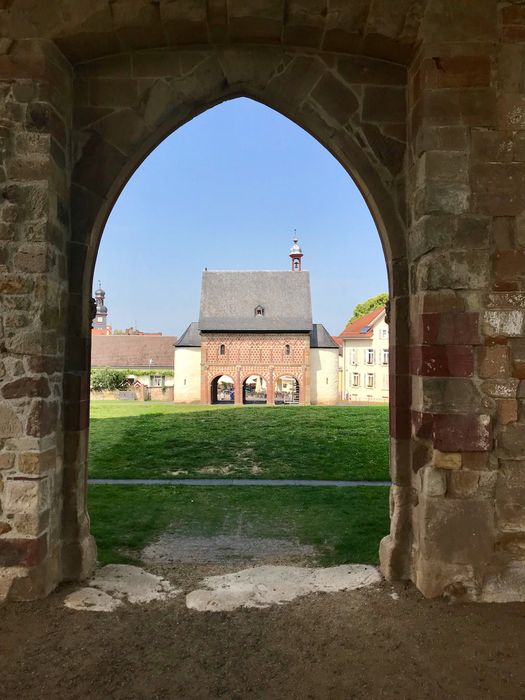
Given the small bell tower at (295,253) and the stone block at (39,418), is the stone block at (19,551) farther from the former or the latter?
the small bell tower at (295,253)

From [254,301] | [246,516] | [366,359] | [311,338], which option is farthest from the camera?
[366,359]

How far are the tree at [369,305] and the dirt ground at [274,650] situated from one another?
3534cm

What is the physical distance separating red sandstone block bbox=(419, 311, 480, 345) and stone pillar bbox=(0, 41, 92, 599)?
Result: 2.56 metres

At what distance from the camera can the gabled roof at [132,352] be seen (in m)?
41.2

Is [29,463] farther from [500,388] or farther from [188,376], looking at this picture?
[188,376]

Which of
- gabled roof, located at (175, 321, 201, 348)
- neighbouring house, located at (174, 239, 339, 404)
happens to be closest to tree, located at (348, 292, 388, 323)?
neighbouring house, located at (174, 239, 339, 404)

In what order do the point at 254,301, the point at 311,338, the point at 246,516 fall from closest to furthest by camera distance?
1. the point at 246,516
2. the point at 254,301
3. the point at 311,338

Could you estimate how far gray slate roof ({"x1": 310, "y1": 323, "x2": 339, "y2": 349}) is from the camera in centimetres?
3158

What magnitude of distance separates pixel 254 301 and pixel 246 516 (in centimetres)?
2605

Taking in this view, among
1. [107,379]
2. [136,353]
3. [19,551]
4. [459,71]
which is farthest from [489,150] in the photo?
[136,353]

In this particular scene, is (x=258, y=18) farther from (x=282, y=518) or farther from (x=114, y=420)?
(x=114, y=420)

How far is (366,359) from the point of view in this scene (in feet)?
115

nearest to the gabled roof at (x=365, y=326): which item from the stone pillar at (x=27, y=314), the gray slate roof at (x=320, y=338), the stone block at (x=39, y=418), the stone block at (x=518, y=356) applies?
the gray slate roof at (x=320, y=338)

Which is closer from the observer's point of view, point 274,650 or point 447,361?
point 274,650
